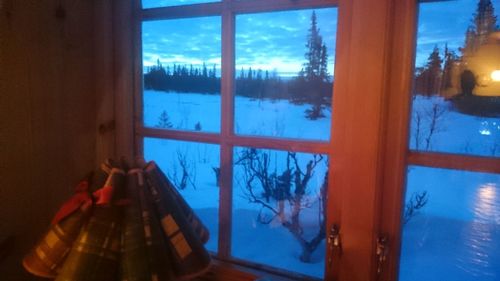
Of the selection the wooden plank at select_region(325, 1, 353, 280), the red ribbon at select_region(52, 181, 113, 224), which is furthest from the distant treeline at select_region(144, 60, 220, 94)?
the red ribbon at select_region(52, 181, 113, 224)

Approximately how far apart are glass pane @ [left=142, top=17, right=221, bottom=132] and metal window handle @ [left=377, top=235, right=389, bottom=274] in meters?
0.61

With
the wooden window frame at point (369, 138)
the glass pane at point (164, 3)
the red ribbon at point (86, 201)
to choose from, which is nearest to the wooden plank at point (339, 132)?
the wooden window frame at point (369, 138)

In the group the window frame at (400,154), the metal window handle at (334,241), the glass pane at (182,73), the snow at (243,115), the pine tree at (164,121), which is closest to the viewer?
the window frame at (400,154)

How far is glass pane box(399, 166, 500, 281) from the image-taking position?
3.01 feet

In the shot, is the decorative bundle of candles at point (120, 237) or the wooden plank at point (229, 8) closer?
the decorative bundle of candles at point (120, 237)

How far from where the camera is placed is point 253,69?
1174mm

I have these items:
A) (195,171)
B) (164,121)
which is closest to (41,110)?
(164,121)

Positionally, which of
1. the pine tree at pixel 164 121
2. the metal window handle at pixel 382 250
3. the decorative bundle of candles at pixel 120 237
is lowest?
the metal window handle at pixel 382 250

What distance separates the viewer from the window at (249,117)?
1.10 m

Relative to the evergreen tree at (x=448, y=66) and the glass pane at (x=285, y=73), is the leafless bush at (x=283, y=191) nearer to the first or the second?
the glass pane at (x=285, y=73)

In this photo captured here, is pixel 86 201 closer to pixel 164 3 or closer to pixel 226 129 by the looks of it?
pixel 226 129

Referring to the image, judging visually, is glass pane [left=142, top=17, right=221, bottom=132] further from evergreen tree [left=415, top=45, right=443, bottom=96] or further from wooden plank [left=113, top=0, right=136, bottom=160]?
evergreen tree [left=415, top=45, right=443, bottom=96]

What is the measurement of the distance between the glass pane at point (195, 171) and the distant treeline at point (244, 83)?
0.20m

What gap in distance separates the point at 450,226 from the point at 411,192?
130 millimetres
